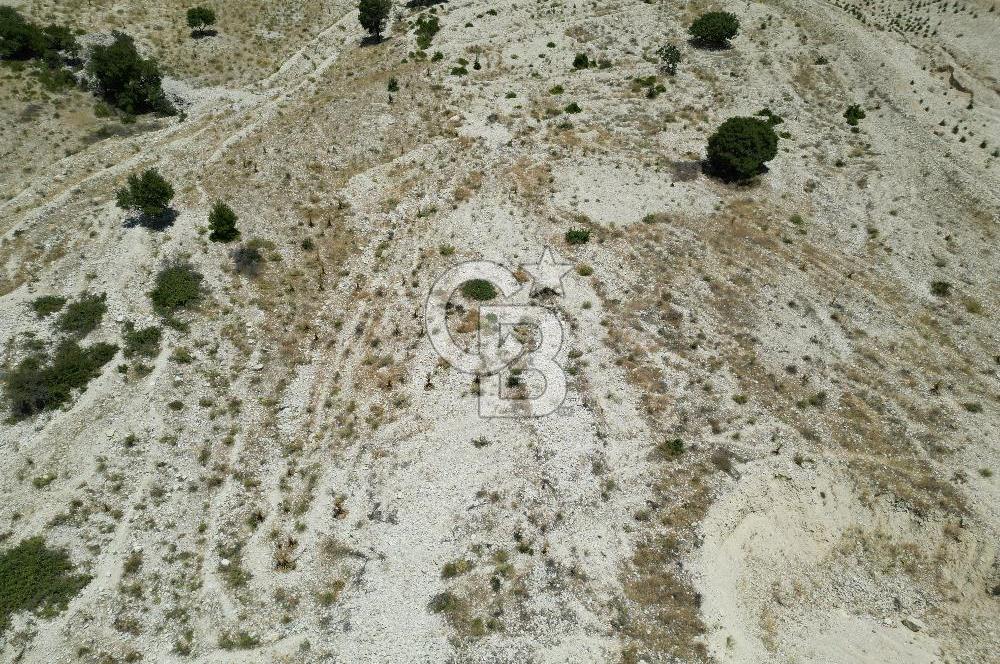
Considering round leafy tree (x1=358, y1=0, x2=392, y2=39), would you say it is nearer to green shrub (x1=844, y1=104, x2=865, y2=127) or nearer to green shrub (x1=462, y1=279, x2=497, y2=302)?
green shrub (x1=462, y1=279, x2=497, y2=302)

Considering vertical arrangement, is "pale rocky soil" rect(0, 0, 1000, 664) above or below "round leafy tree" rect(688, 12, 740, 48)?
below

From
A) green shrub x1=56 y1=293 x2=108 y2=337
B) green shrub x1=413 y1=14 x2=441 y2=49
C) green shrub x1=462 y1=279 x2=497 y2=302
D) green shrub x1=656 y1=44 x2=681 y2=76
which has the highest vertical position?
green shrub x1=413 y1=14 x2=441 y2=49

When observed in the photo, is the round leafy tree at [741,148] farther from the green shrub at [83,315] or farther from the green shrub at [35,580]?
the green shrub at [35,580]

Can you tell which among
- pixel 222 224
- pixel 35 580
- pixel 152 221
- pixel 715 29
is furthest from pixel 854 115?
pixel 35 580

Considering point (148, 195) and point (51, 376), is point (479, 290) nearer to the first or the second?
point (148, 195)

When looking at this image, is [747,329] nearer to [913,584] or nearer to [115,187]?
[913,584]

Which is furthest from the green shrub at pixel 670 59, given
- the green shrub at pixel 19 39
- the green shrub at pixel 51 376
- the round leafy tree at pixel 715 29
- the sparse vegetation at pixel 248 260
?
the green shrub at pixel 19 39

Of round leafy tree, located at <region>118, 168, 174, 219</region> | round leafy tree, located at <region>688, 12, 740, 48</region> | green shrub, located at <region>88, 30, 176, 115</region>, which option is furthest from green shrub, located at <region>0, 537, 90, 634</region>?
round leafy tree, located at <region>688, 12, 740, 48</region>
